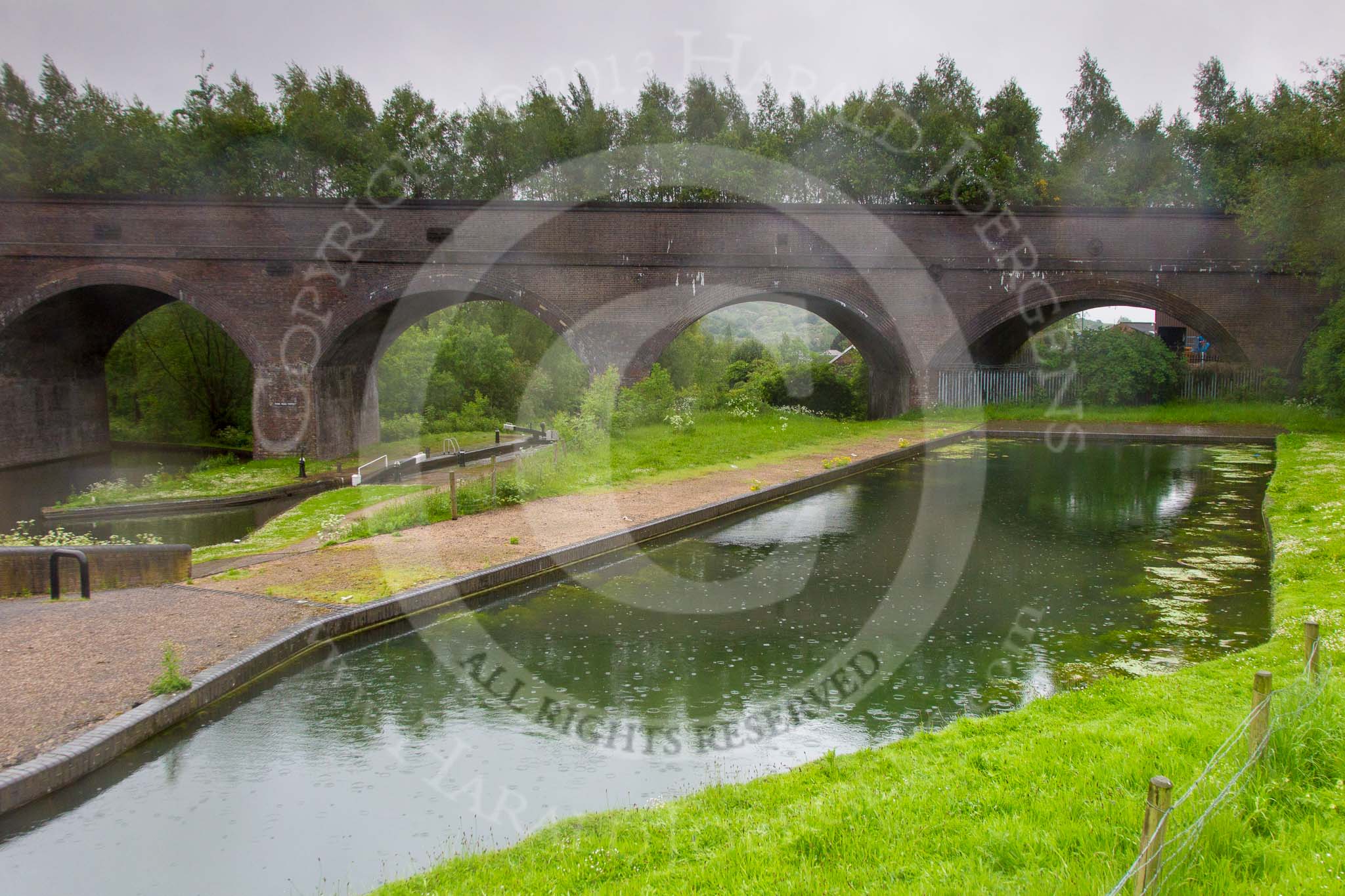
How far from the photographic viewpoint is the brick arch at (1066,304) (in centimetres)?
2466

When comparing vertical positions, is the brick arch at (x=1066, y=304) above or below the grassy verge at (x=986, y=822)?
above

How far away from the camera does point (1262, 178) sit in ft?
66.4

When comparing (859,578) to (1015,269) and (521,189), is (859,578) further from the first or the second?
(521,189)

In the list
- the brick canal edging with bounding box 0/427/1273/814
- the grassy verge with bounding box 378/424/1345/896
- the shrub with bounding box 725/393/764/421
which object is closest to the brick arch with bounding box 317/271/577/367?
the shrub with bounding box 725/393/764/421

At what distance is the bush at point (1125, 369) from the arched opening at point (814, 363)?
5040mm

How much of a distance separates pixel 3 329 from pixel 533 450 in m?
14.7

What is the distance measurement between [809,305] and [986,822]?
80.2 ft

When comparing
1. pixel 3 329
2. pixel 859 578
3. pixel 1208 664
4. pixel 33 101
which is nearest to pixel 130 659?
pixel 859 578

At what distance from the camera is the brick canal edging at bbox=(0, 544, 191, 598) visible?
8406mm

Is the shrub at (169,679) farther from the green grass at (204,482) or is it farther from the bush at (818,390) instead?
the bush at (818,390)

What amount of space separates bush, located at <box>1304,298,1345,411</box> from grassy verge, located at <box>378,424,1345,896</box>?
18265mm

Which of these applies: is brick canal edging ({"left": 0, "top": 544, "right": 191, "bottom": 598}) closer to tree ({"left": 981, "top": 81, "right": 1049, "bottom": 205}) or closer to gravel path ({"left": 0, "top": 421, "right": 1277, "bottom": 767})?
gravel path ({"left": 0, "top": 421, "right": 1277, "bottom": 767})

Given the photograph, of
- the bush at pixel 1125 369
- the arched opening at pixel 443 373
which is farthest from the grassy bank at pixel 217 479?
the bush at pixel 1125 369

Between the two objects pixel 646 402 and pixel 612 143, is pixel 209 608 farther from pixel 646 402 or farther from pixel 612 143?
pixel 612 143
